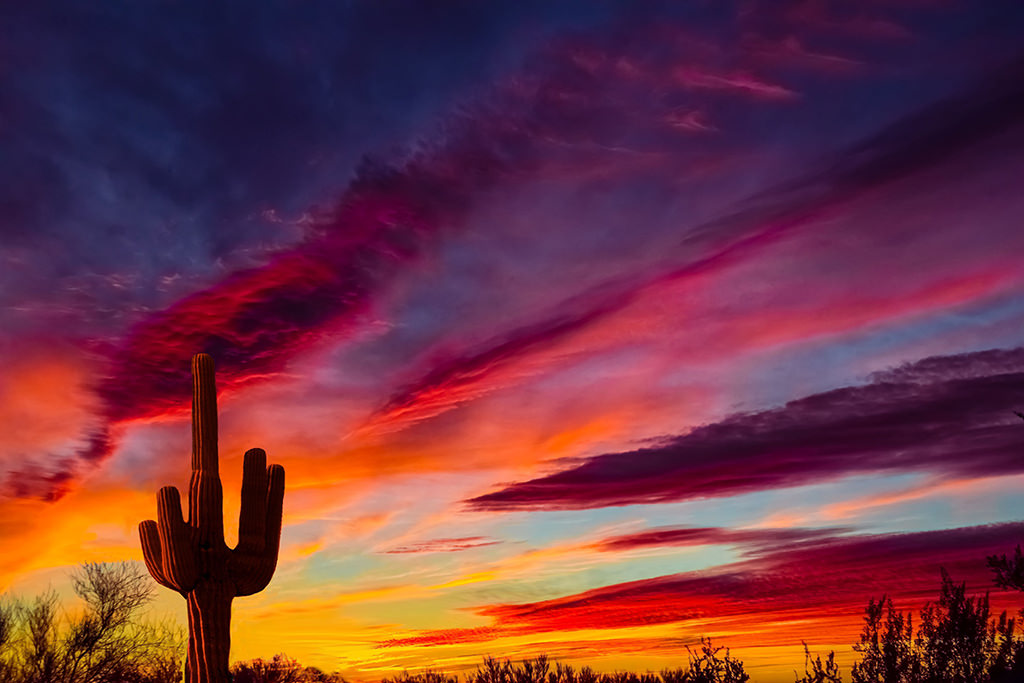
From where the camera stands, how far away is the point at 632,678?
2822 centimetres

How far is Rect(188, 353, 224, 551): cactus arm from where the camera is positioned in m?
13.5

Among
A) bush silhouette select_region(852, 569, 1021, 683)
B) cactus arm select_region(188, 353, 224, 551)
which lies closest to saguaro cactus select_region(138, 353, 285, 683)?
cactus arm select_region(188, 353, 224, 551)

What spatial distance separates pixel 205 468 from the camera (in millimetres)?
13719

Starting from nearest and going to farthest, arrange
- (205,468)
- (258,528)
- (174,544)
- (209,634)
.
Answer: (174,544)
(209,634)
(205,468)
(258,528)

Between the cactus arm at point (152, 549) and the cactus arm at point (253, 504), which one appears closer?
the cactus arm at point (152, 549)

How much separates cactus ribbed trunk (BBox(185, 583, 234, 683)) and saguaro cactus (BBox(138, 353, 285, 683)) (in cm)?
1

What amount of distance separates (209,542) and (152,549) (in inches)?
29.1

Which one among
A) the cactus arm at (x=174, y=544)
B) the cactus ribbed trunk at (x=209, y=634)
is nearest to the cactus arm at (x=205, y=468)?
the cactus arm at (x=174, y=544)

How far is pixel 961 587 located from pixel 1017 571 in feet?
8.66

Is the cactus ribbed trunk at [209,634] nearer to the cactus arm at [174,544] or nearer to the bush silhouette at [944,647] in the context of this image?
the cactus arm at [174,544]

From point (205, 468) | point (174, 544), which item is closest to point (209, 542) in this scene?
point (174, 544)

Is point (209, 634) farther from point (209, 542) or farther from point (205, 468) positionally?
point (205, 468)

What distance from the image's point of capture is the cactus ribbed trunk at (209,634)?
1296 centimetres

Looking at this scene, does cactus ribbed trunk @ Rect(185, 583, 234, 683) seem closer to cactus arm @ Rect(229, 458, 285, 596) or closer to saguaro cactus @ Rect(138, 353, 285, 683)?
saguaro cactus @ Rect(138, 353, 285, 683)
